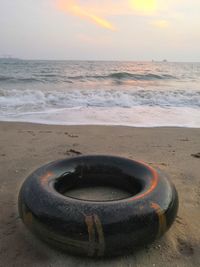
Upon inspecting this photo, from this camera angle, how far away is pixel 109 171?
8.71ft

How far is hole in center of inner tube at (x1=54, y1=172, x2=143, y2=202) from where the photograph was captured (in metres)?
2.58

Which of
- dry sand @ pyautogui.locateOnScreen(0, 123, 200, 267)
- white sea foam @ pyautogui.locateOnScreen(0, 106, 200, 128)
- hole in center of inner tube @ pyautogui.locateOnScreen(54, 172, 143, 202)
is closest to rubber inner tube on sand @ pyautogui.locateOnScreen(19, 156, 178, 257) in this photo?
dry sand @ pyautogui.locateOnScreen(0, 123, 200, 267)

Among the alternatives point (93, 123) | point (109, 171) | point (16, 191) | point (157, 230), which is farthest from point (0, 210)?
point (93, 123)

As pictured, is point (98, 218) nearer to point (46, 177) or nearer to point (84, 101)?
point (46, 177)

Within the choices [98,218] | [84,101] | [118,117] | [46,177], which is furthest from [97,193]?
[84,101]

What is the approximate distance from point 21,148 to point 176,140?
290 cm

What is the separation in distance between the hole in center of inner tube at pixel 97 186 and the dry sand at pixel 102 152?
540mm

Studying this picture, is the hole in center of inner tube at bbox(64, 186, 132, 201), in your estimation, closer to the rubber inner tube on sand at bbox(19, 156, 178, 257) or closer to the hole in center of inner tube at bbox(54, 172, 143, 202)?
the hole in center of inner tube at bbox(54, 172, 143, 202)

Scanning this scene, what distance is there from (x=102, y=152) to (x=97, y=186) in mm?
1439

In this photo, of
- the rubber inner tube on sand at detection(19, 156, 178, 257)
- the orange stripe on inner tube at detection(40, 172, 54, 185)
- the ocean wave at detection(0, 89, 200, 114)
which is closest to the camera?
the rubber inner tube on sand at detection(19, 156, 178, 257)

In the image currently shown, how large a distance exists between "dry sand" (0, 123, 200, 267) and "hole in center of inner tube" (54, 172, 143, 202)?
54 cm

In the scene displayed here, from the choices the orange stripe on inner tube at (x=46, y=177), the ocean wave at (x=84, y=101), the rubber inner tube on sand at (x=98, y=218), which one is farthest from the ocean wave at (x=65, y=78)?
the rubber inner tube on sand at (x=98, y=218)

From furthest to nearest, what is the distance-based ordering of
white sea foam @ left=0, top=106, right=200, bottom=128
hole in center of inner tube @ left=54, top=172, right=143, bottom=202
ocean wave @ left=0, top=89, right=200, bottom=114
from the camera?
1. ocean wave @ left=0, top=89, right=200, bottom=114
2. white sea foam @ left=0, top=106, right=200, bottom=128
3. hole in center of inner tube @ left=54, top=172, right=143, bottom=202

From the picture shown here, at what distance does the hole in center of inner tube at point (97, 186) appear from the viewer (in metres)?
2.58
